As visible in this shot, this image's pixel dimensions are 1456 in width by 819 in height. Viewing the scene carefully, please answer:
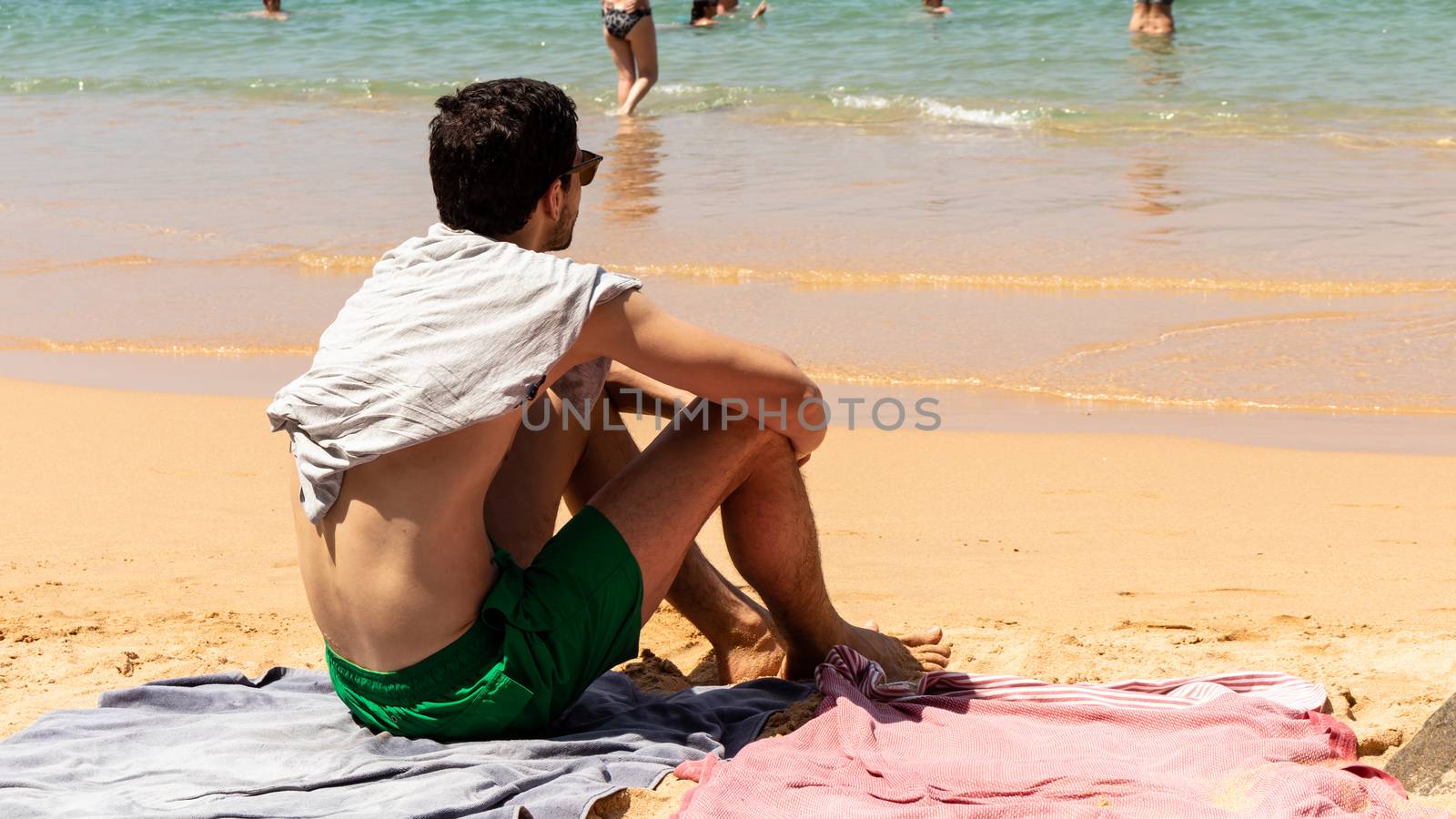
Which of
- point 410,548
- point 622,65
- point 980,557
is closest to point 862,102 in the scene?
point 622,65

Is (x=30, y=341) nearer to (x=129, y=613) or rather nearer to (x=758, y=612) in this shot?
(x=129, y=613)

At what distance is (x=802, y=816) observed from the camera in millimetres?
2348

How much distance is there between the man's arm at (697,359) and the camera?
2.42m

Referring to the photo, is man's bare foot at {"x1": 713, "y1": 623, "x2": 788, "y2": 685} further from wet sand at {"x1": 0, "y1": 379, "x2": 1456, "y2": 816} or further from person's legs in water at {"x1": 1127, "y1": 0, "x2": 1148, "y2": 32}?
person's legs in water at {"x1": 1127, "y1": 0, "x2": 1148, "y2": 32}

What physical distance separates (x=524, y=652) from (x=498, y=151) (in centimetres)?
86

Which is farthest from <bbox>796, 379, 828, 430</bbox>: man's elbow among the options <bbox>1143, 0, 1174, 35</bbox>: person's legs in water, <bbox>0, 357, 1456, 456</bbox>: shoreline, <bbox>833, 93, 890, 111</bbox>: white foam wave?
<bbox>1143, 0, 1174, 35</bbox>: person's legs in water

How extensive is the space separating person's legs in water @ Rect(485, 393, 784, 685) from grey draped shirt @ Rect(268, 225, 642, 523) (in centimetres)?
46

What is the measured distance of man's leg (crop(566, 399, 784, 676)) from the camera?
301 cm

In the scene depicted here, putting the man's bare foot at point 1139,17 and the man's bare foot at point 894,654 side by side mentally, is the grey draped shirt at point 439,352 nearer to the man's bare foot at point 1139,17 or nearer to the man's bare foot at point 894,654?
the man's bare foot at point 894,654

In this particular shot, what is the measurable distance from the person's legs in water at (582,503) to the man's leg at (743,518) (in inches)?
3.1

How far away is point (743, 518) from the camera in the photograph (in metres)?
2.84

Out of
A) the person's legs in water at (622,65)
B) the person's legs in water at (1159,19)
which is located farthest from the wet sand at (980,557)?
the person's legs in water at (1159,19)

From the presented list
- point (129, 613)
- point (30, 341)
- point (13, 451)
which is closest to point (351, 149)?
point (30, 341)

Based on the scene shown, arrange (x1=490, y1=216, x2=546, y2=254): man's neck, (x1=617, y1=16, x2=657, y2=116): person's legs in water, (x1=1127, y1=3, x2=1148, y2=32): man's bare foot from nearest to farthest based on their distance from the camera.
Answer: (x1=490, y1=216, x2=546, y2=254): man's neck, (x1=617, y1=16, x2=657, y2=116): person's legs in water, (x1=1127, y1=3, x2=1148, y2=32): man's bare foot
